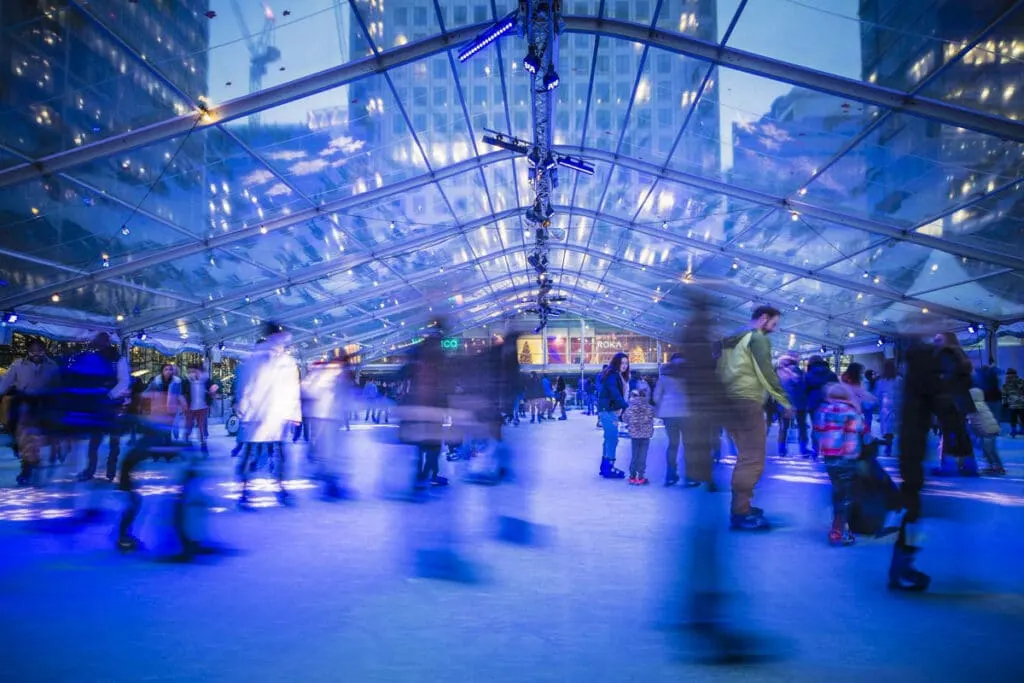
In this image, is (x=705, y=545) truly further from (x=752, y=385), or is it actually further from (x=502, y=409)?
(x=502, y=409)

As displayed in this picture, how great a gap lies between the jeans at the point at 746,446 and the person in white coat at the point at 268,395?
380 centimetres

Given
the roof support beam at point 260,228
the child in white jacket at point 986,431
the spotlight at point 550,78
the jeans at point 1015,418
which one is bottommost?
the child in white jacket at point 986,431

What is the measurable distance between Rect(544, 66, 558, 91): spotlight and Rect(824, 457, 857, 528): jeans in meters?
8.70

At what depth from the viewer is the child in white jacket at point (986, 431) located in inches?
328

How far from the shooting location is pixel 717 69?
11734 millimetres

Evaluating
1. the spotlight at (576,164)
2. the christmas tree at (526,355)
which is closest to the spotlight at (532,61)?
the spotlight at (576,164)

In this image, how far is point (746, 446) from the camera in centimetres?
482

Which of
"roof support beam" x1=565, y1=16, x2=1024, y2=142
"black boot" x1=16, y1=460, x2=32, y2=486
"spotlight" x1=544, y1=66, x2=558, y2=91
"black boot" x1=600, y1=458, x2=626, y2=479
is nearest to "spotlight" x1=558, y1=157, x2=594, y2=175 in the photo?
"spotlight" x1=544, y1=66, x2=558, y2=91

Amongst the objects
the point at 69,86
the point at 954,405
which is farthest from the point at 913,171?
the point at 69,86

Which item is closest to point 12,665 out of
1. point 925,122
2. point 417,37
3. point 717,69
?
point 417,37

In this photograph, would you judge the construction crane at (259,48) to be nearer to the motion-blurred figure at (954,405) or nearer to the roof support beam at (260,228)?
the roof support beam at (260,228)

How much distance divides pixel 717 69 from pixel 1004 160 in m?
5.52

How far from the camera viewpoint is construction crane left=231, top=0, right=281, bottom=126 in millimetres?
9695

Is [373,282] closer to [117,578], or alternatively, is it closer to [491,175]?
[491,175]
